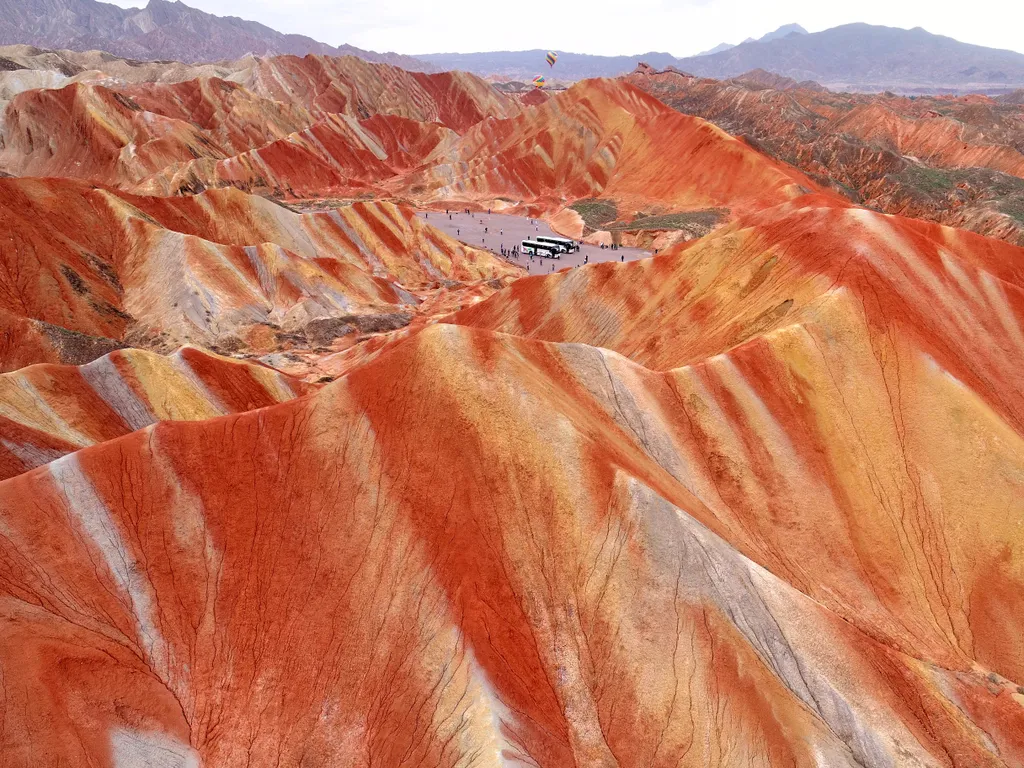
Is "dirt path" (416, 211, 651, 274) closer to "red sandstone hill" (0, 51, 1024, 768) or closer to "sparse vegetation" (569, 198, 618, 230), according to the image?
"sparse vegetation" (569, 198, 618, 230)

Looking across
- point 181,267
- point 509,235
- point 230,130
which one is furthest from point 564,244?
point 230,130

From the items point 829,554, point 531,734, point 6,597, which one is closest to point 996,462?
point 829,554

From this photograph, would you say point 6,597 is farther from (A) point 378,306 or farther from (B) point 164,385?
(A) point 378,306

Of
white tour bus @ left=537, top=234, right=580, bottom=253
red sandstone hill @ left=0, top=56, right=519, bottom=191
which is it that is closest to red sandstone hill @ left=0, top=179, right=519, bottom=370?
white tour bus @ left=537, top=234, right=580, bottom=253

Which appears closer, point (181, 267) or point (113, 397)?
point (113, 397)

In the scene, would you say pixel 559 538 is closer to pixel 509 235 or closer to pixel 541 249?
pixel 541 249

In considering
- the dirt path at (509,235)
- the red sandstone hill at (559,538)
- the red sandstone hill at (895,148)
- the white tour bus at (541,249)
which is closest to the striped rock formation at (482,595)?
the red sandstone hill at (559,538)
